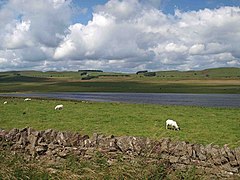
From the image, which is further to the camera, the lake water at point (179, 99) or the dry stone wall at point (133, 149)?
the lake water at point (179, 99)

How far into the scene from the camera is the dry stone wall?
31.6 ft

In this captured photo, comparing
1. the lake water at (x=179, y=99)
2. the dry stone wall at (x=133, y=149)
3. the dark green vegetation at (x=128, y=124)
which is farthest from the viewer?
Answer: the lake water at (x=179, y=99)

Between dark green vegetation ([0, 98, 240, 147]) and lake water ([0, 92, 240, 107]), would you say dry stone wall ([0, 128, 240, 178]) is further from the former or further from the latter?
lake water ([0, 92, 240, 107])

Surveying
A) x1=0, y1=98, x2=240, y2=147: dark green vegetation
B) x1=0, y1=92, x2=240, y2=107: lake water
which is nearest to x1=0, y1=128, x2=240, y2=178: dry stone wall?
x1=0, y1=98, x2=240, y2=147: dark green vegetation

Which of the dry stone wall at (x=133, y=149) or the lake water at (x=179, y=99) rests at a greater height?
the dry stone wall at (x=133, y=149)

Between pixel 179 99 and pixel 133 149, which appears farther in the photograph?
pixel 179 99

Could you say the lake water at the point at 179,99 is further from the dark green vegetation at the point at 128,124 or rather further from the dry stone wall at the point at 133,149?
the dry stone wall at the point at 133,149

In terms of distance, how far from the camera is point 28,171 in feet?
26.3

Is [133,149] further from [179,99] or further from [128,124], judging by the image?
[179,99]

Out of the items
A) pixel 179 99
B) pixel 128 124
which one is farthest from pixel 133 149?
pixel 179 99

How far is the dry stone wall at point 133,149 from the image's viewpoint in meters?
9.64

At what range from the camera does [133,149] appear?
33.6 feet

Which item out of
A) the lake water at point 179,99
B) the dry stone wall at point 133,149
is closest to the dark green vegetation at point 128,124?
the dry stone wall at point 133,149

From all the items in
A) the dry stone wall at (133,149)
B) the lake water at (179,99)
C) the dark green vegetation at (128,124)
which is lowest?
the lake water at (179,99)
